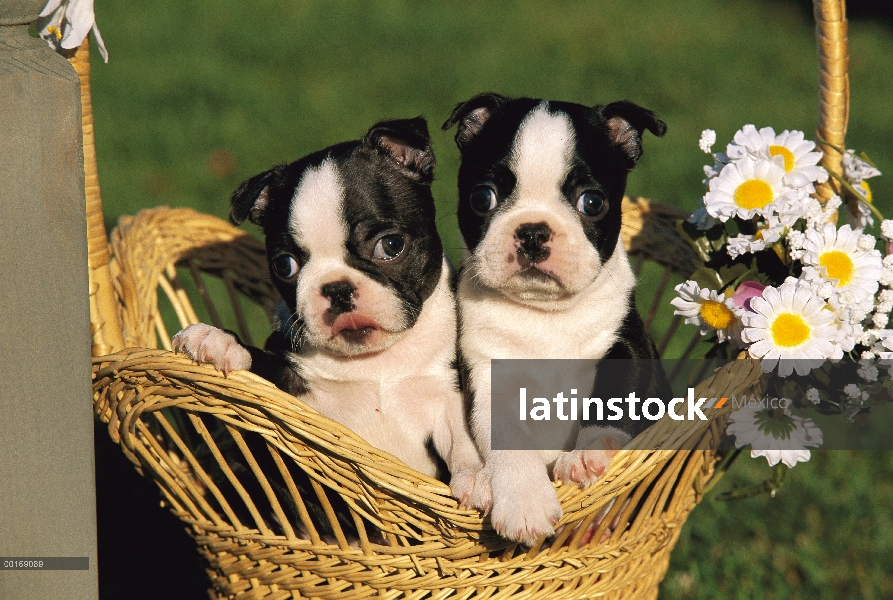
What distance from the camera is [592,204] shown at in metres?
2.87

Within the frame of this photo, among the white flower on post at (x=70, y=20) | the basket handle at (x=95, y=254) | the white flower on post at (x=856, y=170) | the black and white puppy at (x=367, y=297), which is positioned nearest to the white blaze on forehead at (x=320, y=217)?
the black and white puppy at (x=367, y=297)

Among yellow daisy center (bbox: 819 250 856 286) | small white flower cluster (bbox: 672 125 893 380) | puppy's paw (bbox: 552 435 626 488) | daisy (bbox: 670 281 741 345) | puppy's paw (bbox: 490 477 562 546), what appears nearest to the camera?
puppy's paw (bbox: 490 477 562 546)

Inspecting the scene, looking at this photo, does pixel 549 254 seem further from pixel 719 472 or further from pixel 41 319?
pixel 41 319

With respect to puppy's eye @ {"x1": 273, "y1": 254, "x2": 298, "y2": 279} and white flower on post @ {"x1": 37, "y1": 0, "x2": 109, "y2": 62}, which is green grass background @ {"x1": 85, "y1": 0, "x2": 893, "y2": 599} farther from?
white flower on post @ {"x1": 37, "y1": 0, "x2": 109, "y2": 62}

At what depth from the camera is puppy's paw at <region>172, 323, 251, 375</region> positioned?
8.54 feet

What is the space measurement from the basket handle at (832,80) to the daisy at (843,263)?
39 centimetres

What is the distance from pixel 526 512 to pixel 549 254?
29.8 inches

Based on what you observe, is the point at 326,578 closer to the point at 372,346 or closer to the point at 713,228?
the point at 372,346

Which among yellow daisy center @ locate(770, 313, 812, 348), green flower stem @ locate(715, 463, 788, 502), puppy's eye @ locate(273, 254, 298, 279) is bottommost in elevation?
green flower stem @ locate(715, 463, 788, 502)

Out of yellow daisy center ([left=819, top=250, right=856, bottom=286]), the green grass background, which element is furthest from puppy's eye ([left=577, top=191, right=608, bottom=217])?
the green grass background

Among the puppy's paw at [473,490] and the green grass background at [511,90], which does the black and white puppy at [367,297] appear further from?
the green grass background at [511,90]

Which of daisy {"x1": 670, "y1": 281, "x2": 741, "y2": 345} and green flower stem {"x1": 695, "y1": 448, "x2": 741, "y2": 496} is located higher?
daisy {"x1": 670, "y1": 281, "x2": 741, "y2": 345}

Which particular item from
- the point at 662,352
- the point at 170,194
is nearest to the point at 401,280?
the point at 662,352

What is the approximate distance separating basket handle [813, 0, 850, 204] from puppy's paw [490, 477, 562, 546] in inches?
57.6
